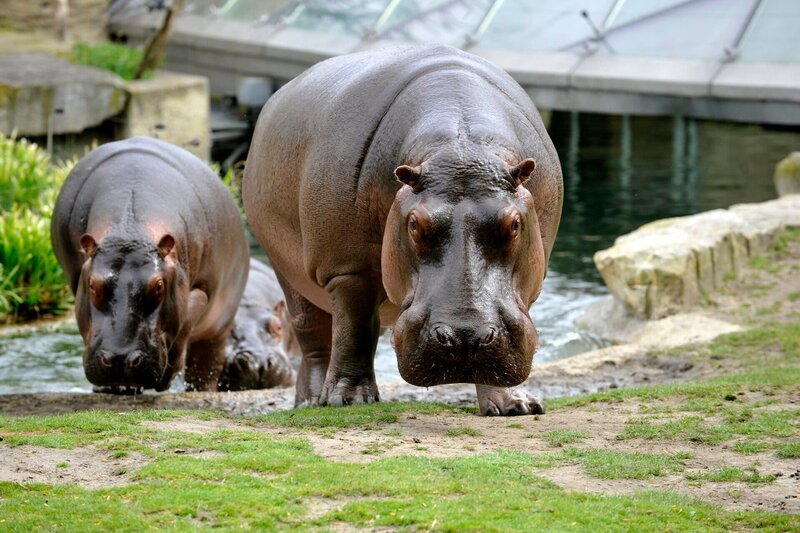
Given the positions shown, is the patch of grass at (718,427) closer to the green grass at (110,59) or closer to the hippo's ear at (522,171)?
the hippo's ear at (522,171)

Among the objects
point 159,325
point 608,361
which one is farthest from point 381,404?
point 608,361

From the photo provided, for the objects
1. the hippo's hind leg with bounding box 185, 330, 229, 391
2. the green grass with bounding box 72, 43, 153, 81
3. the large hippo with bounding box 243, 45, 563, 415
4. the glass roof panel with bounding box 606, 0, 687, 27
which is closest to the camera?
the large hippo with bounding box 243, 45, 563, 415

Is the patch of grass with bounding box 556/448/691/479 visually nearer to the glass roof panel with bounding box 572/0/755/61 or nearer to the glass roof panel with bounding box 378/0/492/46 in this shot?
the glass roof panel with bounding box 572/0/755/61

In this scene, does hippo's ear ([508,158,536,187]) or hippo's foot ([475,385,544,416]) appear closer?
hippo's ear ([508,158,536,187])

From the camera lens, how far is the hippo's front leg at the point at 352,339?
6.19m

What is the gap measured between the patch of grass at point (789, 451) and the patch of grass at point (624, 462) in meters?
0.38

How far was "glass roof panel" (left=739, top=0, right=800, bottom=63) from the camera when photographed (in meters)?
16.0

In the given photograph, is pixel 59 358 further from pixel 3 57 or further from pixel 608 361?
pixel 3 57

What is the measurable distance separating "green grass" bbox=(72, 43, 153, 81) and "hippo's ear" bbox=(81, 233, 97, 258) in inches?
458

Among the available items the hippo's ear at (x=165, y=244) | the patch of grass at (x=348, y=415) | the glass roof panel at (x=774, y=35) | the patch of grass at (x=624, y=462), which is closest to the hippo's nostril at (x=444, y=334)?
the patch of grass at (x=624, y=462)

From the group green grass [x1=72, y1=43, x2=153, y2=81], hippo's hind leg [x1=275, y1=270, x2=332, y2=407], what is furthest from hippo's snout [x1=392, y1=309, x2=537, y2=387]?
green grass [x1=72, y1=43, x2=153, y2=81]

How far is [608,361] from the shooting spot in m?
9.25

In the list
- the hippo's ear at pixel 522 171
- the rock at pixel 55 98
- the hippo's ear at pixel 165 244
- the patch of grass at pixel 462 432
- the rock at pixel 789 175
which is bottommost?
the patch of grass at pixel 462 432

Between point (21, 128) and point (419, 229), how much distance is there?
12845mm
